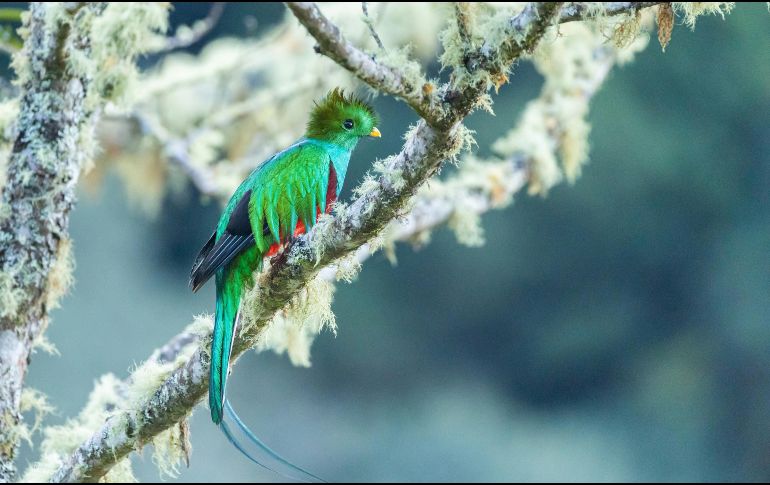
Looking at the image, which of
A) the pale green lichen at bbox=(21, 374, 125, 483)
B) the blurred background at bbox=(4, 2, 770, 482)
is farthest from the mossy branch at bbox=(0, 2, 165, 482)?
the blurred background at bbox=(4, 2, 770, 482)

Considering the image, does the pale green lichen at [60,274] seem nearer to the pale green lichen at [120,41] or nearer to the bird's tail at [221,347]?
the pale green lichen at [120,41]

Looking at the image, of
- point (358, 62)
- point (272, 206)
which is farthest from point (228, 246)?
point (358, 62)

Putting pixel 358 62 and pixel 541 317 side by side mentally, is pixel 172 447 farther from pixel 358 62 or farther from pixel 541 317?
pixel 541 317

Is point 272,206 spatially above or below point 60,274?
above

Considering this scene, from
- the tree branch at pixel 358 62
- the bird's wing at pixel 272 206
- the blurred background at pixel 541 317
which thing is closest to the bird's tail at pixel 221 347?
the bird's wing at pixel 272 206

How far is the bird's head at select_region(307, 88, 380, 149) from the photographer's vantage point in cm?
284

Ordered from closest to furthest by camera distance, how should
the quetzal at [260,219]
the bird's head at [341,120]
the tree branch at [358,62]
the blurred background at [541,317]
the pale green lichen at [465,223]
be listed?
the tree branch at [358,62] < the quetzal at [260,219] < the bird's head at [341,120] < the pale green lichen at [465,223] < the blurred background at [541,317]

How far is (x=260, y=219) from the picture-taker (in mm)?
2527

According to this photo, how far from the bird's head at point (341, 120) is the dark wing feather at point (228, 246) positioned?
0.37 metres

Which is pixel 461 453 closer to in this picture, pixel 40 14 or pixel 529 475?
pixel 529 475

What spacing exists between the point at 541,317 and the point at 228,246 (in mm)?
7661

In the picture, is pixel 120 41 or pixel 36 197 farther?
pixel 120 41

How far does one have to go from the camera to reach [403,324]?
33.4 feet

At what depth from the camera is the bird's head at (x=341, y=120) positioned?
284 centimetres
